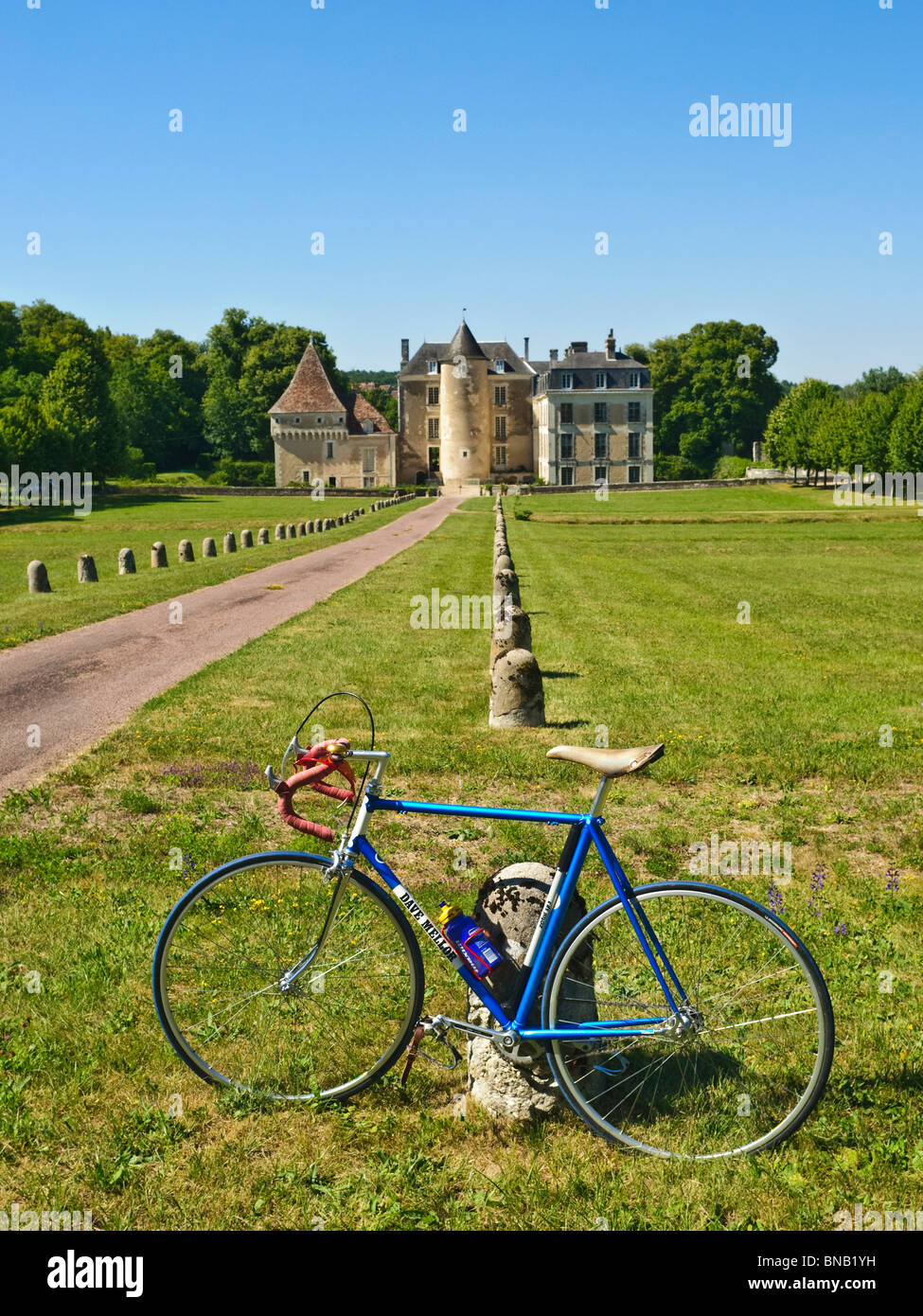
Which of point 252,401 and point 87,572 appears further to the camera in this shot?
point 252,401

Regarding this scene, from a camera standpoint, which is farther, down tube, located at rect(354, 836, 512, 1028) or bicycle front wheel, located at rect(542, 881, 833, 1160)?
down tube, located at rect(354, 836, 512, 1028)

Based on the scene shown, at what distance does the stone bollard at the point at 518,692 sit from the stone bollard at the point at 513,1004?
241 inches

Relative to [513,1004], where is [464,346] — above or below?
above

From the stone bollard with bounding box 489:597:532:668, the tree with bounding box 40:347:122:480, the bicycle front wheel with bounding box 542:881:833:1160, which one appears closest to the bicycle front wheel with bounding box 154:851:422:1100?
the bicycle front wheel with bounding box 542:881:833:1160

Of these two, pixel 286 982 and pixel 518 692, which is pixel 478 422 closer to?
pixel 518 692

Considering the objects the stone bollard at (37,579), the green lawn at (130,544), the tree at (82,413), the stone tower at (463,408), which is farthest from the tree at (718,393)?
the stone bollard at (37,579)

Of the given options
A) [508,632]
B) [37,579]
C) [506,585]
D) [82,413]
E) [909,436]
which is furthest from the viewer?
[82,413]

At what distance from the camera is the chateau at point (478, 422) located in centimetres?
9069

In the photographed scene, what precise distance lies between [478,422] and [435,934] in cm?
8988

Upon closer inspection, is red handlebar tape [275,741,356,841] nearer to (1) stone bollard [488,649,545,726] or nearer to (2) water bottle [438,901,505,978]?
(2) water bottle [438,901,505,978]

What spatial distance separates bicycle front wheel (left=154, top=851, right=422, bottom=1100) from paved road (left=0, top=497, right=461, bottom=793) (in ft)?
15.4

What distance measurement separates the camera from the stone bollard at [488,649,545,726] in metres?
10.2

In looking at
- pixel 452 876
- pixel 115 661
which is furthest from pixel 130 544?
pixel 452 876

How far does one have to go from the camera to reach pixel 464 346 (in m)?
90.7
